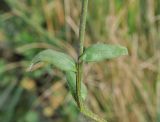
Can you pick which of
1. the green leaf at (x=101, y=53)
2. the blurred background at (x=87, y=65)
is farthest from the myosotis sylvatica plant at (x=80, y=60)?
the blurred background at (x=87, y=65)

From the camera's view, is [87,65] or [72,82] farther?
[87,65]

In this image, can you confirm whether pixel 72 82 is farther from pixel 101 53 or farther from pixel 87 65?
pixel 87 65

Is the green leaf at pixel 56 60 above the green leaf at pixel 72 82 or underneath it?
above

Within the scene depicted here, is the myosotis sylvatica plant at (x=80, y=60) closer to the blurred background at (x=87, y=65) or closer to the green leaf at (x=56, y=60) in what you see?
the green leaf at (x=56, y=60)

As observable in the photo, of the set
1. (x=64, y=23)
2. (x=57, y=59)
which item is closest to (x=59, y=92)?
(x=64, y=23)

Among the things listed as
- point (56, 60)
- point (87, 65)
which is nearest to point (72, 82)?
point (56, 60)

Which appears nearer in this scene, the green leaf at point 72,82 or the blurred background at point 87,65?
the green leaf at point 72,82

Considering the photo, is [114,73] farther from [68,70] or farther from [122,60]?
[68,70]
